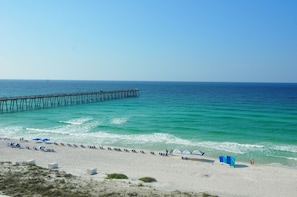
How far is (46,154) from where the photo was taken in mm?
24734

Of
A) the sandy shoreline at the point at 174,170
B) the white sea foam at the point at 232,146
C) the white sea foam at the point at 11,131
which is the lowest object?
the white sea foam at the point at 11,131

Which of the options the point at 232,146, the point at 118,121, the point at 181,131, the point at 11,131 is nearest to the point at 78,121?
the point at 118,121

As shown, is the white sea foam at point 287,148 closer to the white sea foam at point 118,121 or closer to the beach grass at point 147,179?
the beach grass at point 147,179

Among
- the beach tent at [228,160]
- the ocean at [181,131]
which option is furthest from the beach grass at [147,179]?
the ocean at [181,131]

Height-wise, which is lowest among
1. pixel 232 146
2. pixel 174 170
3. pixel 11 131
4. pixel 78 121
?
pixel 11 131

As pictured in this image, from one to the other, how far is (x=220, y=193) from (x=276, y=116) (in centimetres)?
3109

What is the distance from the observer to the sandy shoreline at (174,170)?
55.3 ft

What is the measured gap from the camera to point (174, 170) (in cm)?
2075

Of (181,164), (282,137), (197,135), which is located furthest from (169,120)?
(181,164)

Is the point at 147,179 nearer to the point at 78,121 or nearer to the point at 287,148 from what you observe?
the point at 287,148

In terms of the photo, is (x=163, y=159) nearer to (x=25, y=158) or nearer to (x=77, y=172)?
(x=77, y=172)

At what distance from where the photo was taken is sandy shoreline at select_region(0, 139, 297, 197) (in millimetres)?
16844

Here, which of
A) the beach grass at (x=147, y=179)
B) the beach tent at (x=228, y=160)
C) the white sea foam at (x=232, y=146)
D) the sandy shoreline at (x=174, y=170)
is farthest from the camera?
the white sea foam at (x=232, y=146)

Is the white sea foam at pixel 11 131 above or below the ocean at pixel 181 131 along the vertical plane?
below
